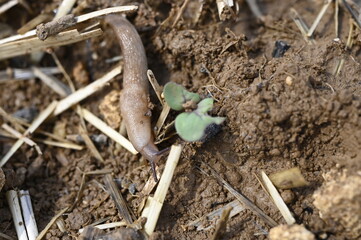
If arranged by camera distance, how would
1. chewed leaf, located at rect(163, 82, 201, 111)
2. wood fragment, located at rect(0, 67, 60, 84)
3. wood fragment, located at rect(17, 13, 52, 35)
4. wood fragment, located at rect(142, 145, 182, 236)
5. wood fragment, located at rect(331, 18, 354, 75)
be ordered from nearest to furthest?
wood fragment, located at rect(142, 145, 182, 236)
chewed leaf, located at rect(163, 82, 201, 111)
wood fragment, located at rect(331, 18, 354, 75)
wood fragment, located at rect(17, 13, 52, 35)
wood fragment, located at rect(0, 67, 60, 84)

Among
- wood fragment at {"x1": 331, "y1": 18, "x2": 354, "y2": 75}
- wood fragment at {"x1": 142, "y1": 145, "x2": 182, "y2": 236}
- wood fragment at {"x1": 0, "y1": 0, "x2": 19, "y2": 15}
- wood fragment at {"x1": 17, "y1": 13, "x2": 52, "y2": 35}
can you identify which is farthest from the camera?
wood fragment at {"x1": 0, "y1": 0, "x2": 19, "y2": 15}

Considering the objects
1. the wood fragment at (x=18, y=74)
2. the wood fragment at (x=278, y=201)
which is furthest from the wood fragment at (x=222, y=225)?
the wood fragment at (x=18, y=74)

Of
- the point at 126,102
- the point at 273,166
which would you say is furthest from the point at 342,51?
the point at 126,102

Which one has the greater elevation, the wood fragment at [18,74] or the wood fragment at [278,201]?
the wood fragment at [18,74]

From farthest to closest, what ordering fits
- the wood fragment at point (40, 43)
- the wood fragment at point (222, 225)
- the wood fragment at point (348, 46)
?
the wood fragment at point (40, 43) < the wood fragment at point (348, 46) < the wood fragment at point (222, 225)

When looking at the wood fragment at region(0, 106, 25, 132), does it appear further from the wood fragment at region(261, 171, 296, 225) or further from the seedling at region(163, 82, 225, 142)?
the wood fragment at region(261, 171, 296, 225)

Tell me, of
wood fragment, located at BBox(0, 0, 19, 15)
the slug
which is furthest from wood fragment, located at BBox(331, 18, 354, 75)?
wood fragment, located at BBox(0, 0, 19, 15)

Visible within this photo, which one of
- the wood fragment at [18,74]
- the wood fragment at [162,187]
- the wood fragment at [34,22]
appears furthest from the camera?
the wood fragment at [18,74]

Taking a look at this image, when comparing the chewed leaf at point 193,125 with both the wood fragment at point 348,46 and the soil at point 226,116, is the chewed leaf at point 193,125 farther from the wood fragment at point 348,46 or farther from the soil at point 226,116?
the wood fragment at point 348,46
